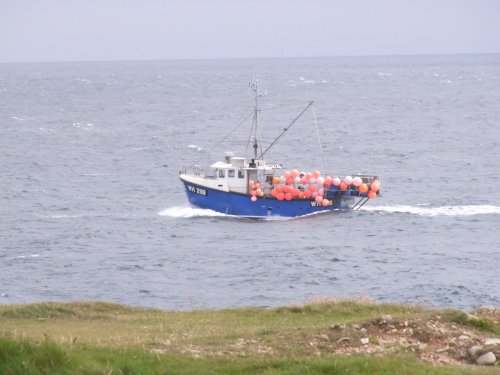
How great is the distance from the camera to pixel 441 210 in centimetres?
7131

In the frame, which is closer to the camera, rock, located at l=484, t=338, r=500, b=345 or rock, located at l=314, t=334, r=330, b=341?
rock, located at l=484, t=338, r=500, b=345

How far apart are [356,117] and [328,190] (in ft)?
254

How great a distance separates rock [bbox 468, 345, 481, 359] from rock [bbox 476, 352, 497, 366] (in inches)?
10.9

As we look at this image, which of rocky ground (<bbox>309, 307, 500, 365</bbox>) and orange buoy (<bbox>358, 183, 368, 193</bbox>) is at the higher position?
rocky ground (<bbox>309, 307, 500, 365</bbox>)

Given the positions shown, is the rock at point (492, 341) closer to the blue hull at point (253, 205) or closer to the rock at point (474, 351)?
the rock at point (474, 351)

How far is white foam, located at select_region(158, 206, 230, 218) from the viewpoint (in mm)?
68938

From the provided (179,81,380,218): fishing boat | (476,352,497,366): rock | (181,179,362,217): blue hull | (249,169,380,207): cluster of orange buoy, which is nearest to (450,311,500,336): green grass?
(476,352,497,366): rock

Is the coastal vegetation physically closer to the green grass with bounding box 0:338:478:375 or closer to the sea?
the green grass with bounding box 0:338:478:375

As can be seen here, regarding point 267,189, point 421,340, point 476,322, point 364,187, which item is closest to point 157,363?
point 421,340

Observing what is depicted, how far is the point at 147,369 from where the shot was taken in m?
20.1

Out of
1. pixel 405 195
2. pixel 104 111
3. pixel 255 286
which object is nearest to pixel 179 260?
pixel 255 286

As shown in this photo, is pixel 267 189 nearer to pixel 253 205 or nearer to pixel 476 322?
pixel 253 205

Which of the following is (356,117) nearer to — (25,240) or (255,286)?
(25,240)

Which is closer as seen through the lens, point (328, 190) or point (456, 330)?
point (456, 330)
